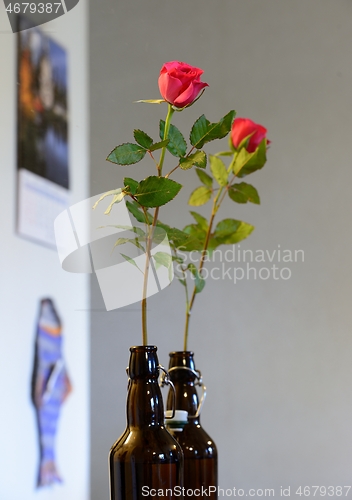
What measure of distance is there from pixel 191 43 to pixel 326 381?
3.35 ft

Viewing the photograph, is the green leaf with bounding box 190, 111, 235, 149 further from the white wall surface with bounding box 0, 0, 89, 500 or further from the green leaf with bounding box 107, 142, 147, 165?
the white wall surface with bounding box 0, 0, 89, 500

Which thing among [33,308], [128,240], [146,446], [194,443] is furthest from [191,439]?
[33,308]

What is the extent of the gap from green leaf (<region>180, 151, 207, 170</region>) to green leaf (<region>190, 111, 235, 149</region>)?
0.03 meters

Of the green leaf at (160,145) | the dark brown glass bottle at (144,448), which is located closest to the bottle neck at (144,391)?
the dark brown glass bottle at (144,448)

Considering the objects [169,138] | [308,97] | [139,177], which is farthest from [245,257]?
[169,138]

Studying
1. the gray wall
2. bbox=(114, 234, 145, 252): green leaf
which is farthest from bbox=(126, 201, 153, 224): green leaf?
the gray wall

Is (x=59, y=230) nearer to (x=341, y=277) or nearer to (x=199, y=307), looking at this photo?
(x=199, y=307)

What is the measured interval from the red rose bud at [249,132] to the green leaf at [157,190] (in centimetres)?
30

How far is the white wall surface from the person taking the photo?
3.89 feet

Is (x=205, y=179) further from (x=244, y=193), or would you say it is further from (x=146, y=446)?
(x=146, y=446)

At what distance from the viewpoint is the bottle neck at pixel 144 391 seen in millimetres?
607

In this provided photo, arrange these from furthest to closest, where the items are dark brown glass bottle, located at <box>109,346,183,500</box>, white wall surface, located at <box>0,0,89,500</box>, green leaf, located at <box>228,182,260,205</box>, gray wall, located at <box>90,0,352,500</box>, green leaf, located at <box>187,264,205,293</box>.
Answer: gray wall, located at <box>90,0,352,500</box>, white wall surface, located at <box>0,0,89,500</box>, green leaf, located at <box>228,182,260,205</box>, green leaf, located at <box>187,264,205,293</box>, dark brown glass bottle, located at <box>109,346,183,500</box>

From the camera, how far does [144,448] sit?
23.3 inches

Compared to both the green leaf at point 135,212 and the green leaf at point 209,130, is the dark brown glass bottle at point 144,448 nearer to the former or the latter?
the green leaf at point 135,212
